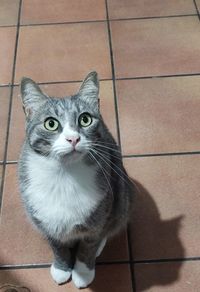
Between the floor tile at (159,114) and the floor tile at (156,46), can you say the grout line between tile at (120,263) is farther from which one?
the floor tile at (156,46)

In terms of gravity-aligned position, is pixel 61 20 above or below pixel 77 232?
above

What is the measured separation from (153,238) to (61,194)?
1.50 feet

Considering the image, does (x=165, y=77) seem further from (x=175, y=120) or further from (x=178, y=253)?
(x=178, y=253)

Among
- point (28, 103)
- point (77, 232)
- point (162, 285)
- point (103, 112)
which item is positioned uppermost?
point (103, 112)

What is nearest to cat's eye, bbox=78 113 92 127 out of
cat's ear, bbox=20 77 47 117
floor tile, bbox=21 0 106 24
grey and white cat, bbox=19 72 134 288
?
grey and white cat, bbox=19 72 134 288

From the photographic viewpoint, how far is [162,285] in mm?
1280

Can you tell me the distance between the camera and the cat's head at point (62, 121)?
93 cm

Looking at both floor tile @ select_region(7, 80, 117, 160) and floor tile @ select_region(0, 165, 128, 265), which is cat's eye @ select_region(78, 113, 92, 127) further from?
floor tile @ select_region(7, 80, 117, 160)

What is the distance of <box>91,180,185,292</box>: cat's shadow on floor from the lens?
1.29 m

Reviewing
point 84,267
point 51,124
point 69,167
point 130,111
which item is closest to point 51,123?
point 51,124

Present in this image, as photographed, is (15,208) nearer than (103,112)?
Yes

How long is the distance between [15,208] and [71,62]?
74 cm

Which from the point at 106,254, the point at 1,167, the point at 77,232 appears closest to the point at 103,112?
the point at 1,167

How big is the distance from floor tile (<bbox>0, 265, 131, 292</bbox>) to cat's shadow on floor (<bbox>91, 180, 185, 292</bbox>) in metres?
0.02
